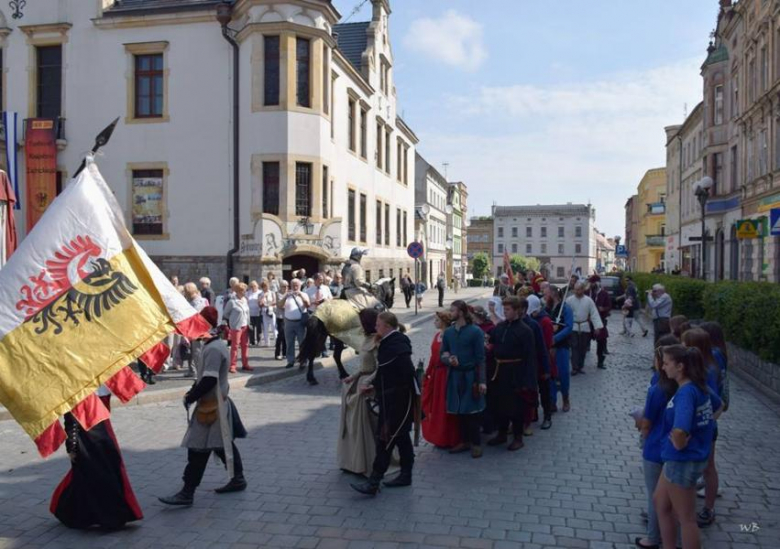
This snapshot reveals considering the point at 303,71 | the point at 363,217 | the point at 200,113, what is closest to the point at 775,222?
the point at 303,71

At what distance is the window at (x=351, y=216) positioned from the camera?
28750 millimetres

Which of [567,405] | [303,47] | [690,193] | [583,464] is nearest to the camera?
[583,464]

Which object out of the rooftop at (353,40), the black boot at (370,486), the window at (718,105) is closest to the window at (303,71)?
the rooftop at (353,40)

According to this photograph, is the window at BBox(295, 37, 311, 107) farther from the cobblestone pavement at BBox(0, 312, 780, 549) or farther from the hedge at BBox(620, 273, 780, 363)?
the cobblestone pavement at BBox(0, 312, 780, 549)

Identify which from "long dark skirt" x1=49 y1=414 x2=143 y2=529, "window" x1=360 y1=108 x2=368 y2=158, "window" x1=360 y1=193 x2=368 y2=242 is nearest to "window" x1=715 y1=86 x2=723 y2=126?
"window" x1=360 y1=108 x2=368 y2=158

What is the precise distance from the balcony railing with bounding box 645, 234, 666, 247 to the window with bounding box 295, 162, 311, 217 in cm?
4992

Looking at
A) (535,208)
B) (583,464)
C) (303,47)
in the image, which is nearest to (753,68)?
(303,47)

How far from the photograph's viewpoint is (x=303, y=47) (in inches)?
899

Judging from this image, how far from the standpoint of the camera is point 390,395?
20.0ft

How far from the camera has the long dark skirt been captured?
207 inches

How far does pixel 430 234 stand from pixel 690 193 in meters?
20.3

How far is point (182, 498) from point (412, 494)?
2.08m

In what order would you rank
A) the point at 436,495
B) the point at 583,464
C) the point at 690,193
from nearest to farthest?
1. the point at 436,495
2. the point at 583,464
3. the point at 690,193

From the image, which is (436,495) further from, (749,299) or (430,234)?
(430,234)
